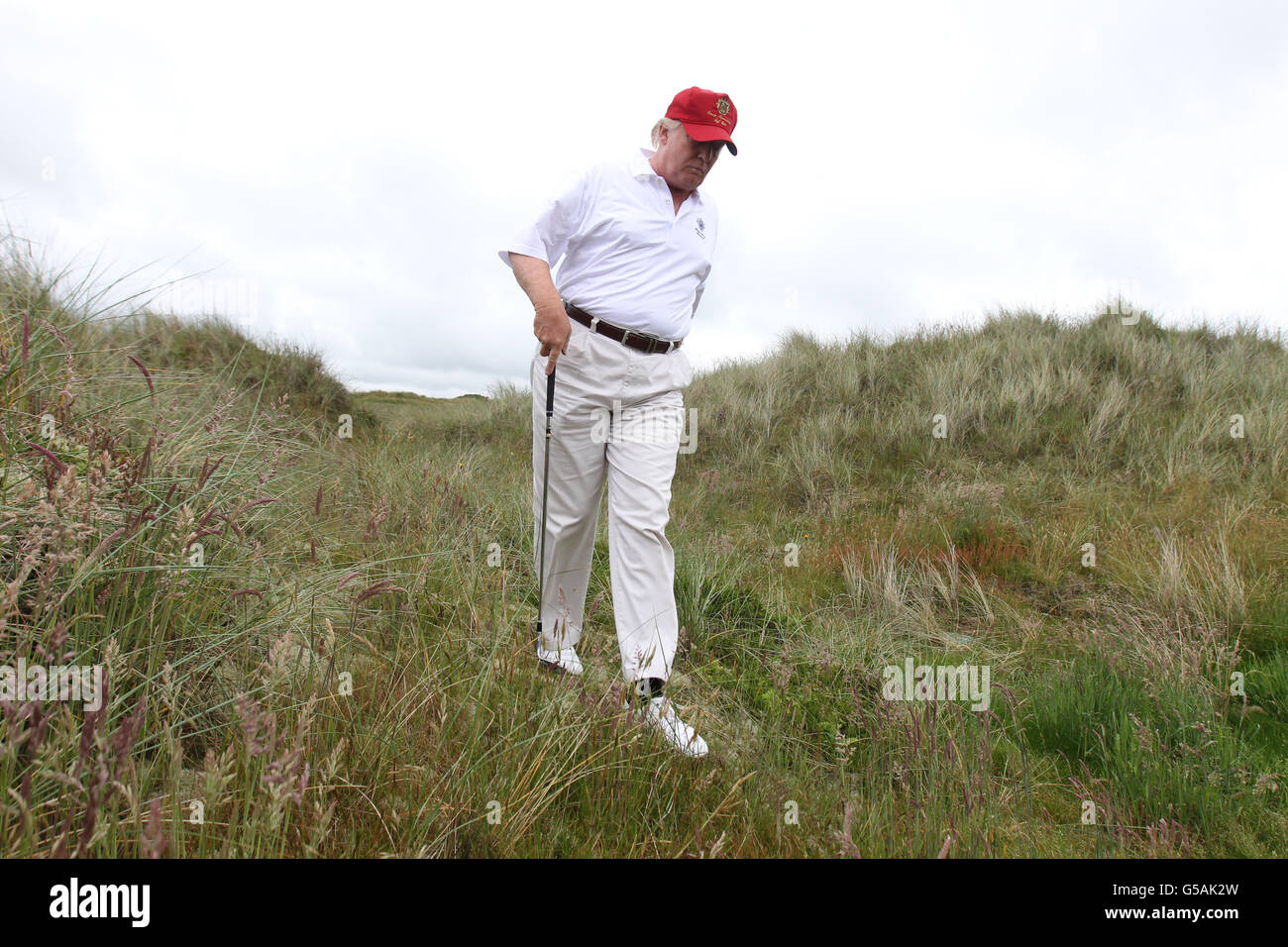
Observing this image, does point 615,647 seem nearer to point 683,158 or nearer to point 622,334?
point 622,334

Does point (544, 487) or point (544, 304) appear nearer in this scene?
point (544, 304)

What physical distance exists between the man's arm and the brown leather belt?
0.13 meters

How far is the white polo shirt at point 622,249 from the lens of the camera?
10.2ft

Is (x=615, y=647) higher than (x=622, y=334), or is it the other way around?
(x=622, y=334)

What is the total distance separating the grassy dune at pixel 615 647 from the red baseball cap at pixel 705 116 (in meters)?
2.13

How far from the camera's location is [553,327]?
9.57ft

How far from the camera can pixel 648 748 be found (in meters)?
2.24

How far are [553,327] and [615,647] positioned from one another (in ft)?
5.48

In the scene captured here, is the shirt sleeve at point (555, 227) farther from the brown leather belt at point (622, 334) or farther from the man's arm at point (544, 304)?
the brown leather belt at point (622, 334)

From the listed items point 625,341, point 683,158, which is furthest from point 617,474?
point 683,158

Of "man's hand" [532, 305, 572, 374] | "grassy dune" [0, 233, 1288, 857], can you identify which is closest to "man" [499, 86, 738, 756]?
"man's hand" [532, 305, 572, 374]

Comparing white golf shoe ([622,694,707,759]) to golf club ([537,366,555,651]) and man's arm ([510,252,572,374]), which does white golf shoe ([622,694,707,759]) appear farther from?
man's arm ([510,252,572,374])

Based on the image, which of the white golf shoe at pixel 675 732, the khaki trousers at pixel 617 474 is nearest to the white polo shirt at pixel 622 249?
the khaki trousers at pixel 617 474
